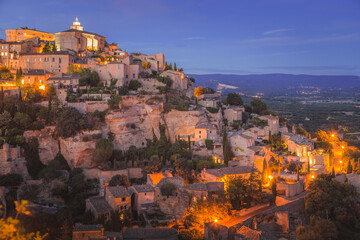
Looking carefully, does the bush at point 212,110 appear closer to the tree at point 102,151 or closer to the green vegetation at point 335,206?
the tree at point 102,151

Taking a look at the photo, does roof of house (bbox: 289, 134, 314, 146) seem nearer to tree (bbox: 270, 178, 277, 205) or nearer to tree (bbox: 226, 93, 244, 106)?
tree (bbox: 270, 178, 277, 205)

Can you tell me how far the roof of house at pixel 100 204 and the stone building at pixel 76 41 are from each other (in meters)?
28.0

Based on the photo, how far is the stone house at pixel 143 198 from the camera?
2488cm

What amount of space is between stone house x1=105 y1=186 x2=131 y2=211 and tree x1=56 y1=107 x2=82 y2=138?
8183mm

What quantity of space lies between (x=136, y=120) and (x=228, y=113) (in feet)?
37.1

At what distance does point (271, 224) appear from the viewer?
23.5 meters

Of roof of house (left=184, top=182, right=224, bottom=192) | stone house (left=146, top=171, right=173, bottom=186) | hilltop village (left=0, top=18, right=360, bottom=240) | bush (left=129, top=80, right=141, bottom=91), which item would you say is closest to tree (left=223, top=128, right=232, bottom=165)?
hilltop village (left=0, top=18, right=360, bottom=240)

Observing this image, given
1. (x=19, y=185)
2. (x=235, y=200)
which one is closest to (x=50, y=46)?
(x=19, y=185)

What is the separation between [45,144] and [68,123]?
2.95 metres

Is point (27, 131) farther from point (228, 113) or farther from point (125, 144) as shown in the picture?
point (228, 113)

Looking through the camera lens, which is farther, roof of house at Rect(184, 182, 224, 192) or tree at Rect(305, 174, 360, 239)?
roof of house at Rect(184, 182, 224, 192)

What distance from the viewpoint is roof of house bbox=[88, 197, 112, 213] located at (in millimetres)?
23553

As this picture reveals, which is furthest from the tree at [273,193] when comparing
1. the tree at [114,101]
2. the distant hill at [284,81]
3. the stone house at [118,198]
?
the distant hill at [284,81]

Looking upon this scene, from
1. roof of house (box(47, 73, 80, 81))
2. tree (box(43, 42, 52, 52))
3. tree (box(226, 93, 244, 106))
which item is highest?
tree (box(43, 42, 52, 52))
